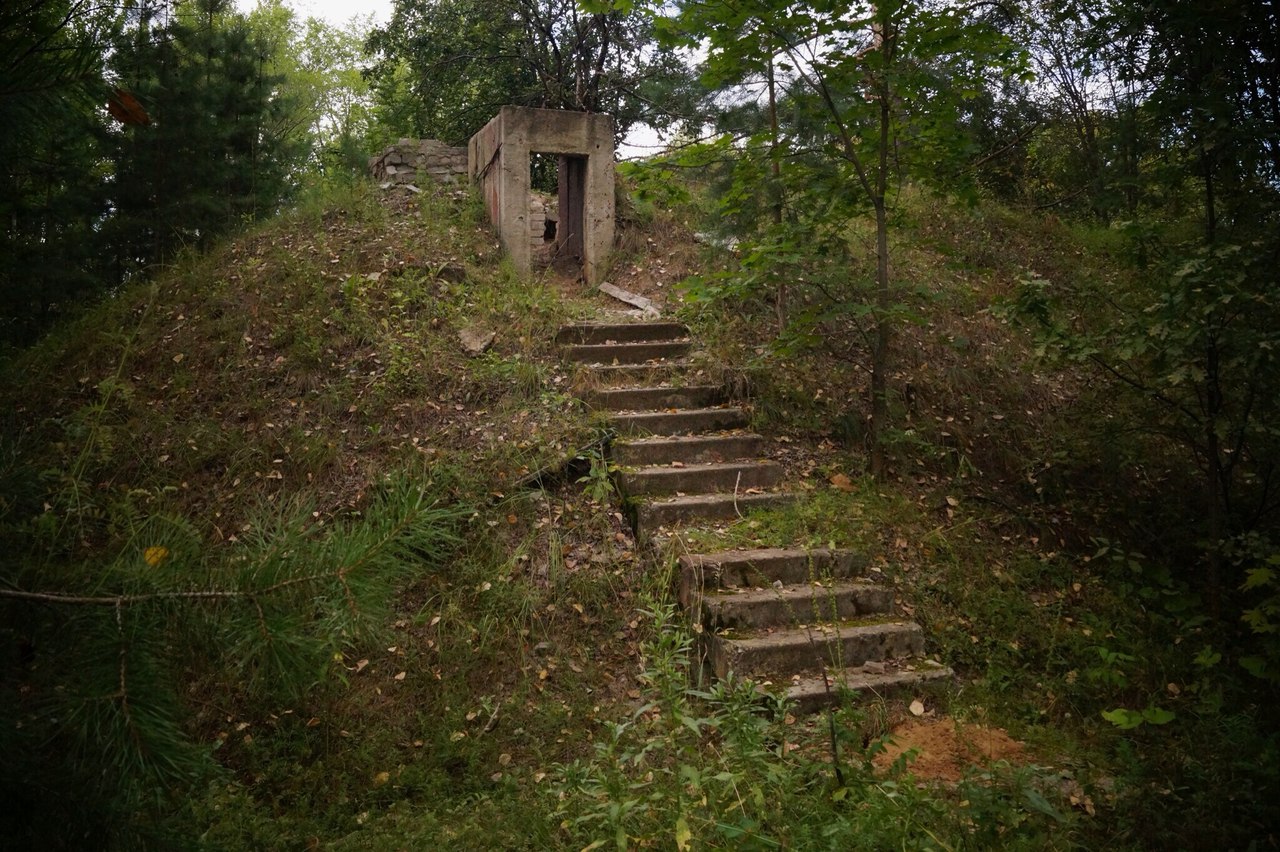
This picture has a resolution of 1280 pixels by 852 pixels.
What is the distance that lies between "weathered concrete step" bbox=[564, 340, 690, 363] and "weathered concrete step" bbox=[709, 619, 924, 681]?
3.52 metres

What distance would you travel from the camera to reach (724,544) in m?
5.43

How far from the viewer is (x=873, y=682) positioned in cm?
452

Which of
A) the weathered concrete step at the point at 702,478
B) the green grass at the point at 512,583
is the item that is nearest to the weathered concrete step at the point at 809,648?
the green grass at the point at 512,583

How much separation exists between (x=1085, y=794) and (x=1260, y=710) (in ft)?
3.80

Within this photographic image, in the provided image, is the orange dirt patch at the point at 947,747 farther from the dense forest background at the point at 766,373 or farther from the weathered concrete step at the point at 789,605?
the weathered concrete step at the point at 789,605

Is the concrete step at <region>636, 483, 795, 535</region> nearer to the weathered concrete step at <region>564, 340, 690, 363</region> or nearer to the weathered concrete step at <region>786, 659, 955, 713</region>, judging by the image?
the weathered concrete step at <region>786, 659, 955, 713</region>

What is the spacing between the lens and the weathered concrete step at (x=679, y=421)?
6.58 m

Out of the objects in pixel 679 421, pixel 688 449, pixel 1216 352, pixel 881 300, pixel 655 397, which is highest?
pixel 881 300

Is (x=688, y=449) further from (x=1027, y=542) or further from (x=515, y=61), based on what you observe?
(x=515, y=61)

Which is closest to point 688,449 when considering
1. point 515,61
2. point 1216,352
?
point 1216,352

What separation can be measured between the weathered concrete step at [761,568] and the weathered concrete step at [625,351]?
2876 millimetres

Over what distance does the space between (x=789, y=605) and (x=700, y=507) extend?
1139 millimetres

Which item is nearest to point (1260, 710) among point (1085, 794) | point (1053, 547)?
point (1085, 794)

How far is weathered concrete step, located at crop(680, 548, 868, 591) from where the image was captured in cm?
513
